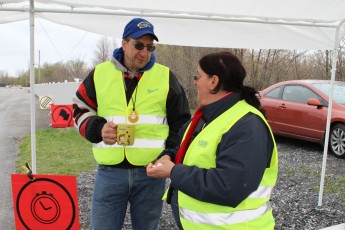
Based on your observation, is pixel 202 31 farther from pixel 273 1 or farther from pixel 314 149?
pixel 314 149

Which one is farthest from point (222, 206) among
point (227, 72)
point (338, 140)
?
point (338, 140)

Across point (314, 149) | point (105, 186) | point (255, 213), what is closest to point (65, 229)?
point (105, 186)

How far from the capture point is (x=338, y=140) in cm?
796

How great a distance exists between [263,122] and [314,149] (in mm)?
8049

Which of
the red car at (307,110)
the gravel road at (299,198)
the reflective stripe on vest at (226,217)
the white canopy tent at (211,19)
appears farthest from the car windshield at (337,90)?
the reflective stripe on vest at (226,217)

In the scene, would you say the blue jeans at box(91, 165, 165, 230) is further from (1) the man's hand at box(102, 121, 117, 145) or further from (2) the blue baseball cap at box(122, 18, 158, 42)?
(2) the blue baseball cap at box(122, 18, 158, 42)

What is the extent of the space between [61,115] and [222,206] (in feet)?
31.5

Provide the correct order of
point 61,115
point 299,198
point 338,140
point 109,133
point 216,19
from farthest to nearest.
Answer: point 61,115 → point 338,140 → point 299,198 → point 216,19 → point 109,133

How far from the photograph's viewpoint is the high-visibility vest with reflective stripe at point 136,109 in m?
2.58

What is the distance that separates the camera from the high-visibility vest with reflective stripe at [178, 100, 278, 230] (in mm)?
1750

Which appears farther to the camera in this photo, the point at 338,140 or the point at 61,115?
the point at 61,115

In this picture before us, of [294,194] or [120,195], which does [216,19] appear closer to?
[120,195]

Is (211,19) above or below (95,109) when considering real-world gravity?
above

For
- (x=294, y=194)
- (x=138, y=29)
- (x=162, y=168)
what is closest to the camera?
(x=162, y=168)
